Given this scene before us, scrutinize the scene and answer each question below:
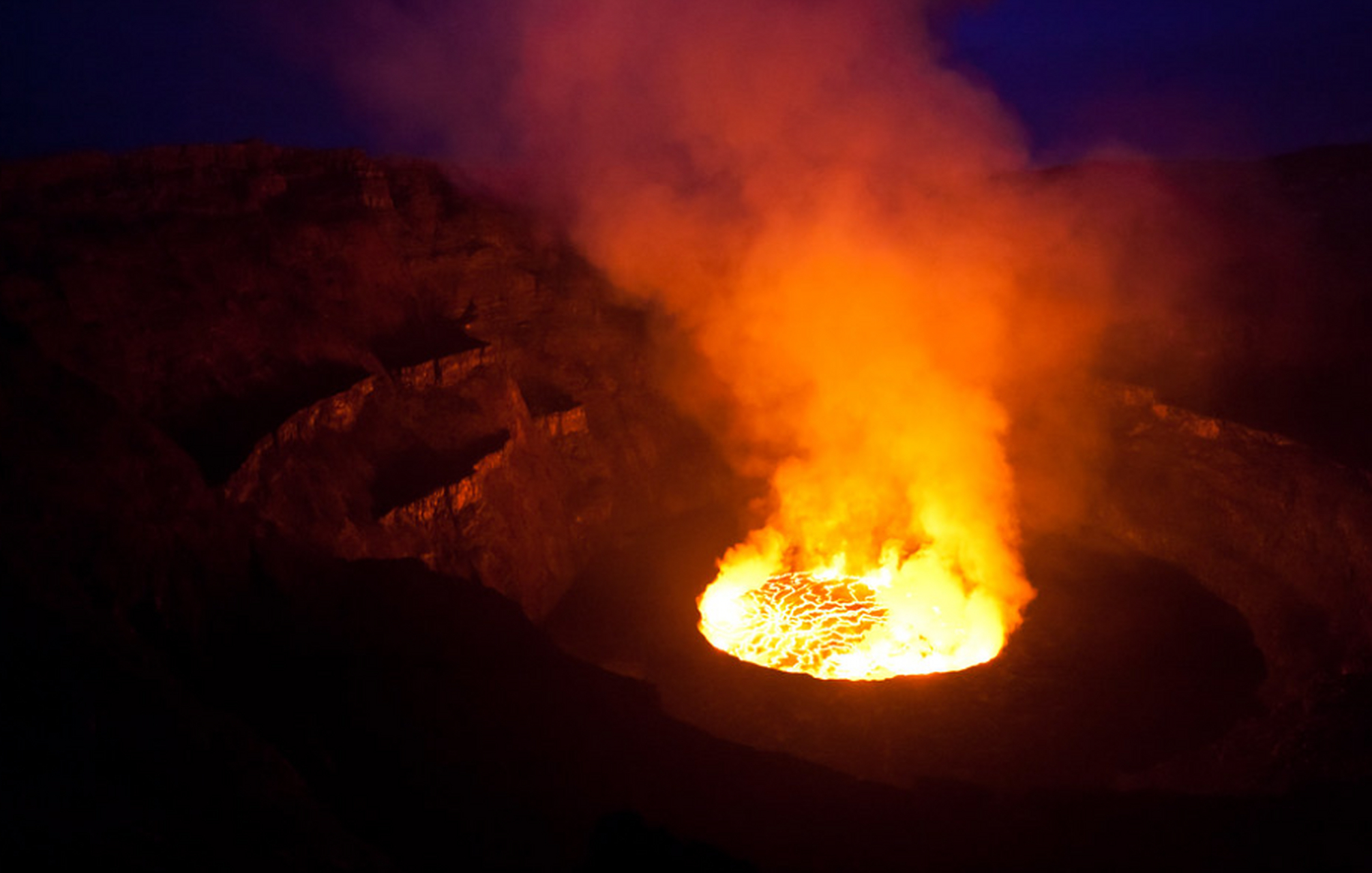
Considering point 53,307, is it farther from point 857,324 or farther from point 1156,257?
point 1156,257

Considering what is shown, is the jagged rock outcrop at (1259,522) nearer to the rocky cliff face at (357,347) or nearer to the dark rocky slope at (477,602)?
the dark rocky slope at (477,602)

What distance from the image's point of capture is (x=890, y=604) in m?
12.9

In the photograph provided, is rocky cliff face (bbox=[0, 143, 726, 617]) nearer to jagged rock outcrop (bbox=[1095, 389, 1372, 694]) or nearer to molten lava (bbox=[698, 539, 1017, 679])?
molten lava (bbox=[698, 539, 1017, 679])

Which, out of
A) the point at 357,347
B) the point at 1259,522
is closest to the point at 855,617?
the point at 1259,522

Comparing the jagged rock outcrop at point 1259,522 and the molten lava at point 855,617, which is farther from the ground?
the jagged rock outcrop at point 1259,522

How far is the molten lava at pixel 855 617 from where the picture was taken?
38.1 ft

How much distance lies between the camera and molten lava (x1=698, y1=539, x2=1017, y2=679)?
38.1 feet

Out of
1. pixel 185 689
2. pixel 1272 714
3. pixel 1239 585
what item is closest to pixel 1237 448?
pixel 1239 585

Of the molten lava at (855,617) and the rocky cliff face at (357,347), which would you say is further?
the molten lava at (855,617)

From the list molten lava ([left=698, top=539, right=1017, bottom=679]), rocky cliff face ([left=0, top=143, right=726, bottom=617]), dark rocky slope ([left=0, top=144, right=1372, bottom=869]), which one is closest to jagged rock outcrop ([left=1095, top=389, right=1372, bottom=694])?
dark rocky slope ([left=0, top=144, right=1372, bottom=869])

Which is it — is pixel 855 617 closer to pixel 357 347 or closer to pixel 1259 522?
pixel 1259 522

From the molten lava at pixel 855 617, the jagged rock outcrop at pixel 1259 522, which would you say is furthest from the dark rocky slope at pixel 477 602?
the molten lava at pixel 855 617

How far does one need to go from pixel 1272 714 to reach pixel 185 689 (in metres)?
11.1

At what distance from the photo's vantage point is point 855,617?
41.4ft
